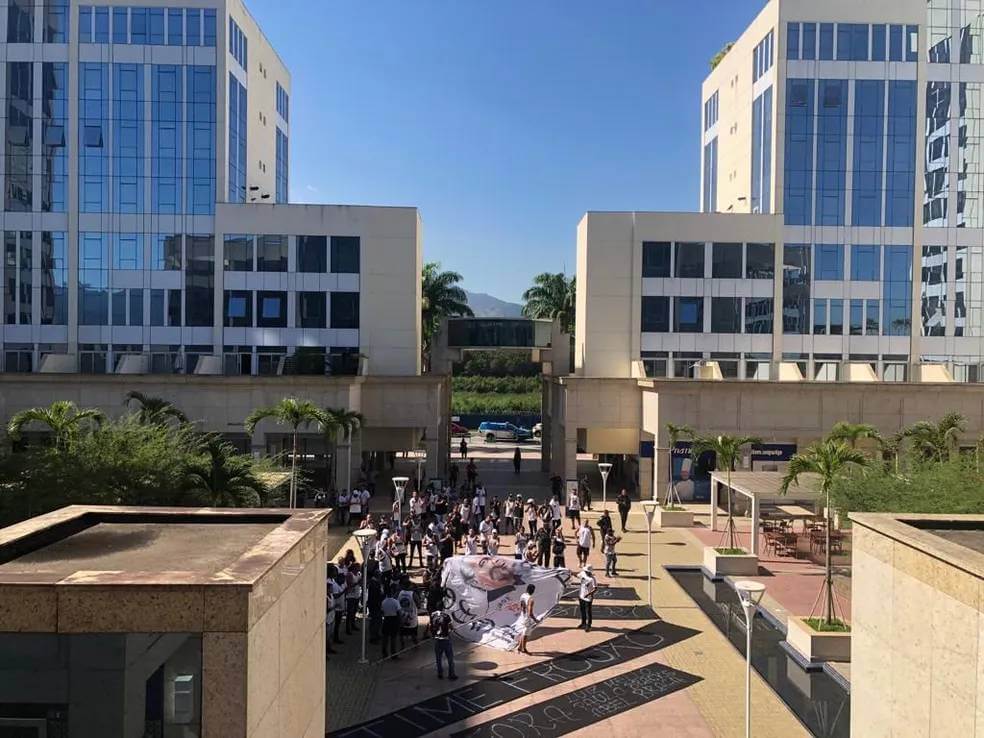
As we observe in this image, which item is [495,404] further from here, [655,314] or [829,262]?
[829,262]

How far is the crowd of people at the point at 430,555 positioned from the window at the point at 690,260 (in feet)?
44.8

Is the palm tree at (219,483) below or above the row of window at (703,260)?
below

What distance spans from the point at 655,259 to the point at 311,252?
17927 mm

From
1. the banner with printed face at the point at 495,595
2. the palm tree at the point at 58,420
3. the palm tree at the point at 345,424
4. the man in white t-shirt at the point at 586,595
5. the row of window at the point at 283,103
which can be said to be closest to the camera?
the banner with printed face at the point at 495,595

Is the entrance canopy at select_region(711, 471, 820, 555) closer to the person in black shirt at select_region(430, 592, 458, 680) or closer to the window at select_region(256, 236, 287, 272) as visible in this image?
the person in black shirt at select_region(430, 592, 458, 680)

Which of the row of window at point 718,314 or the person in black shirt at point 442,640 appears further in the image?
the row of window at point 718,314

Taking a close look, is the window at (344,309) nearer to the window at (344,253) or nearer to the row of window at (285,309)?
the row of window at (285,309)

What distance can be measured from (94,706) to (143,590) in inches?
33.9

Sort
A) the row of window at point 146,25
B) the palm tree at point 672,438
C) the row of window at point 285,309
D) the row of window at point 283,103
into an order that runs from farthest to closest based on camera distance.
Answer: the row of window at point 283,103 → the row of window at point 285,309 → the row of window at point 146,25 → the palm tree at point 672,438

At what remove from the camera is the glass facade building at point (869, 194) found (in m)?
40.9

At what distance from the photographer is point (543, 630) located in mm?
18188

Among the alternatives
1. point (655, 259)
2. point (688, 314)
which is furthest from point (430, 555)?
point (655, 259)

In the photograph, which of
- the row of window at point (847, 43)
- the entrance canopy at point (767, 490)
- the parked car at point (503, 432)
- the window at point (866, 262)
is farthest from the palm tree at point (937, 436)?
the parked car at point (503, 432)

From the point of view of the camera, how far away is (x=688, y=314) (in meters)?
41.8
